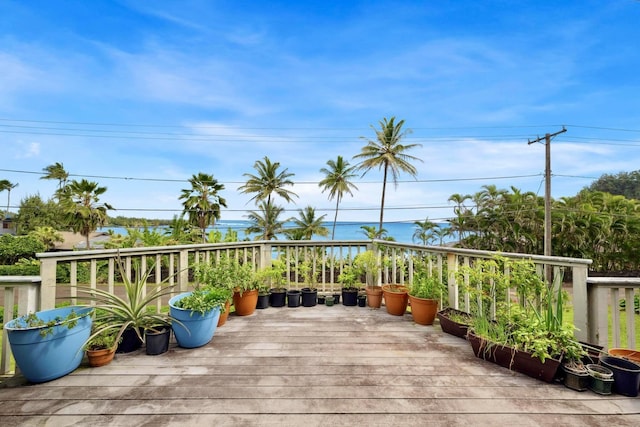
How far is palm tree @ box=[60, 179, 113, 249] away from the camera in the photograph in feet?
59.0

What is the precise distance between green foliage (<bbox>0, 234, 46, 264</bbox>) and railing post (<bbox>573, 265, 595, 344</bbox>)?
1097 inches

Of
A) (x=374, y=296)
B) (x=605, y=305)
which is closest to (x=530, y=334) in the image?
(x=605, y=305)

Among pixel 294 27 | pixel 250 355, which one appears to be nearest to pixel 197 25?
pixel 294 27

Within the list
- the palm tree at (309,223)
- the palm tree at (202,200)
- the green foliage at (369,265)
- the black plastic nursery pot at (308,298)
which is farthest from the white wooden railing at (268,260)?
the palm tree at (202,200)

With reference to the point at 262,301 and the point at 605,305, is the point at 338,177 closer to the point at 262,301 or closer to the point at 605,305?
the point at 262,301

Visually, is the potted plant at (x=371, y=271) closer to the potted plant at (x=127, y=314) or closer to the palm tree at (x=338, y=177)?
the potted plant at (x=127, y=314)

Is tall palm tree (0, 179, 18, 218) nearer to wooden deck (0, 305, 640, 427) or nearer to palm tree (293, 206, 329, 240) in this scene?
palm tree (293, 206, 329, 240)

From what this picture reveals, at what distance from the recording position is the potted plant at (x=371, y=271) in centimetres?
386

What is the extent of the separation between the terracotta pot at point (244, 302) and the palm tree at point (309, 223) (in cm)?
1763

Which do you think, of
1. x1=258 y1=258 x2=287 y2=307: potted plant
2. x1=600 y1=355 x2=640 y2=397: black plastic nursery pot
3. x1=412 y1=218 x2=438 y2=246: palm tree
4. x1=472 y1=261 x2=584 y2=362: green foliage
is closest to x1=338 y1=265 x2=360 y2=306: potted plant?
x1=258 y1=258 x2=287 y2=307: potted plant

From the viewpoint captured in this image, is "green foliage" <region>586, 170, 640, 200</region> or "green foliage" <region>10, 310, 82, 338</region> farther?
"green foliage" <region>586, 170, 640, 200</region>

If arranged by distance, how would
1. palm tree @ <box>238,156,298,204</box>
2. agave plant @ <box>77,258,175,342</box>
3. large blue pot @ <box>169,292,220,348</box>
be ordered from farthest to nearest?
palm tree @ <box>238,156,298,204</box>
large blue pot @ <box>169,292,220,348</box>
agave plant @ <box>77,258,175,342</box>

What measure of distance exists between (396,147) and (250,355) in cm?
1922

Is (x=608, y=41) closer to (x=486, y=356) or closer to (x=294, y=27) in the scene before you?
(x=294, y=27)
